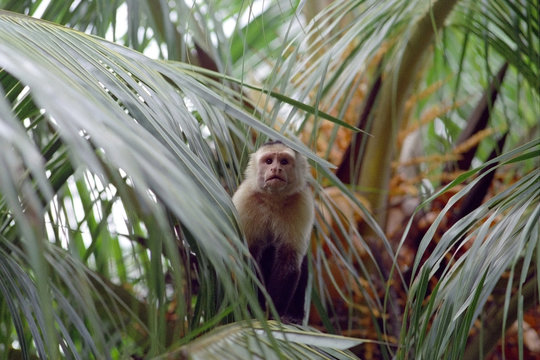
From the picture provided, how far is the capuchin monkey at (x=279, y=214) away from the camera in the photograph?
2473 millimetres

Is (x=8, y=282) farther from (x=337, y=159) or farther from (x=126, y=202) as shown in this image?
(x=337, y=159)

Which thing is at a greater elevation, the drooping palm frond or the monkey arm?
the drooping palm frond

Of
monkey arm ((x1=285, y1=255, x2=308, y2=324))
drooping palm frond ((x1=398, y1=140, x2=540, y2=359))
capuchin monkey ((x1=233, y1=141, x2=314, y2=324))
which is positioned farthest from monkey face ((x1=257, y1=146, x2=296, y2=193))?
drooping palm frond ((x1=398, y1=140, x2=540, y2=359))

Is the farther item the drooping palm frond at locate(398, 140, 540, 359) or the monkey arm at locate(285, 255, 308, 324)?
the monkey arm at locate(285, 255, 308, 324)

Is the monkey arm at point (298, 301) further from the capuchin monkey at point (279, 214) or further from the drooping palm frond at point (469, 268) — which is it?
the drooping palm frond at point (469, 268)

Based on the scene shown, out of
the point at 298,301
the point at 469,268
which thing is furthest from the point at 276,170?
the point at 469,268

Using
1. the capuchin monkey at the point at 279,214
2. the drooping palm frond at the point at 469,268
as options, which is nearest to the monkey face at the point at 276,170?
the capuchin monkey at the point at 279,214

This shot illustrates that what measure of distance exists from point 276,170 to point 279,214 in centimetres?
15

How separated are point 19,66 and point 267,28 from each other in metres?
2.76

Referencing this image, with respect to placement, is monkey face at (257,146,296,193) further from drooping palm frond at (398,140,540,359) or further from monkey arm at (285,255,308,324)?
drooping palm frond at (398,140,540,359)

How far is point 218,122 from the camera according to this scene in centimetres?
180

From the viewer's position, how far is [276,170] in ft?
8.20

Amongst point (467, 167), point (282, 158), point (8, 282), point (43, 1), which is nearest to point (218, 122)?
point (8, 282)

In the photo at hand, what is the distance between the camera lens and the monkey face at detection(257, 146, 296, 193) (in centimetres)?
249
